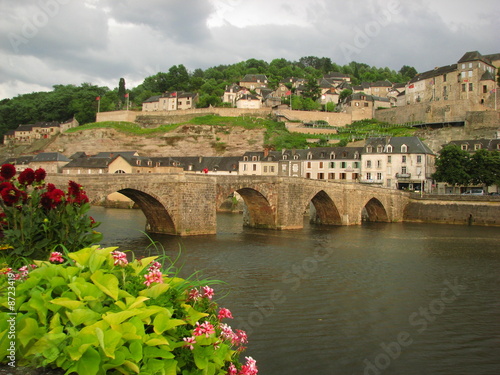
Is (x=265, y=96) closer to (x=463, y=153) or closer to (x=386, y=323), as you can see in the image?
(x=463, y=153)

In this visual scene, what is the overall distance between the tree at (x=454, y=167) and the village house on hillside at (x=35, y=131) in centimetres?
9250

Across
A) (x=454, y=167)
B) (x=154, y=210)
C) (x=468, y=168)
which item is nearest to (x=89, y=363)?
(x=154, y=210)

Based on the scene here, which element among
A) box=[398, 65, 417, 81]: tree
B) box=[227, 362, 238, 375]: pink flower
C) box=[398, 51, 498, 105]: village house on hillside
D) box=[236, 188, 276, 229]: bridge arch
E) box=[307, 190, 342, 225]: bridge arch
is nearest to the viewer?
box=[227, 362, 238, 375]: pink flower

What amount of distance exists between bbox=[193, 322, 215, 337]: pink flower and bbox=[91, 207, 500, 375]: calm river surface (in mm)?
6205

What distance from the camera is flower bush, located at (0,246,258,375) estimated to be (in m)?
3.97

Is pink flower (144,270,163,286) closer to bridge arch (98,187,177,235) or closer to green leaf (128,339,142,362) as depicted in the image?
green leaf (128,339,142,362)

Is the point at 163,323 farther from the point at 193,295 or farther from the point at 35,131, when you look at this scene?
the point at 35,131

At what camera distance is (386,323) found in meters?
14.4

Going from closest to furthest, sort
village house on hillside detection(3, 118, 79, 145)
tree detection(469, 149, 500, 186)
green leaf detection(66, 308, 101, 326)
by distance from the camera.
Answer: green leaf detection(66, 308, 101, 326) → tree detection(469, 149, 500, 186) → village house on hillside detection(3, 118, 79, 145)

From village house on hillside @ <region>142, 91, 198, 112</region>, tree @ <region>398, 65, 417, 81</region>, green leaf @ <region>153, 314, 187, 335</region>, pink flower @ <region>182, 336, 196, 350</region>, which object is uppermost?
tree @ <region>398, 65, 417, 81</region>

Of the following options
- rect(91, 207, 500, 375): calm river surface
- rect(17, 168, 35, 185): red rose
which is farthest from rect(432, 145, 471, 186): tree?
rect(17, 168, 35, 185): red rose

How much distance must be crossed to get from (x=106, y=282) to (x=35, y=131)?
12662 centimetres

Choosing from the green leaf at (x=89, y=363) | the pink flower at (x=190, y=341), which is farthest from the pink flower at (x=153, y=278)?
the green leaf at (x=89, y=363)

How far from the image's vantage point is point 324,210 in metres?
47.2
